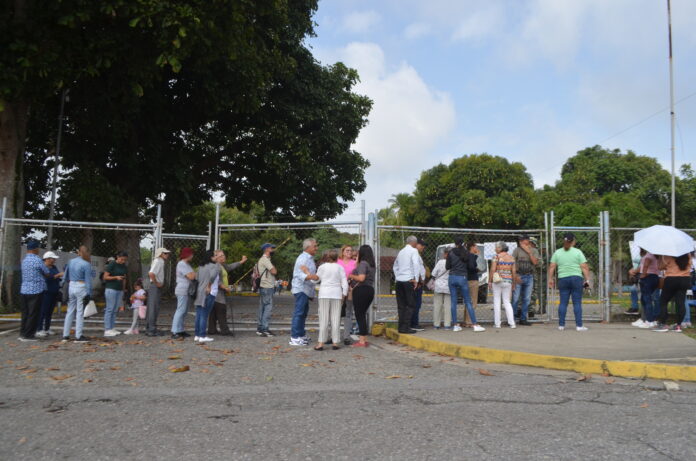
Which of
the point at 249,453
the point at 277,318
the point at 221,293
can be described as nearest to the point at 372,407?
the point at 249,453

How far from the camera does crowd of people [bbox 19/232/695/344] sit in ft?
31.2

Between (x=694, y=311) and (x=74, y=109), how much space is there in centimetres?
1814

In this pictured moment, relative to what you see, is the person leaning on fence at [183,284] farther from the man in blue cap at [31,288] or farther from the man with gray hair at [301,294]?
the man in blue cap at [31,288]

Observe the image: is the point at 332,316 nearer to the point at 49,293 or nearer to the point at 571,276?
the point at 571,276

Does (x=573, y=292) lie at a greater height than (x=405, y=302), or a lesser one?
greater

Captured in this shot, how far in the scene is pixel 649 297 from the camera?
35.9 feet

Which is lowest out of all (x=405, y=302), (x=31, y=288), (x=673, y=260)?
(x=405, y=302)

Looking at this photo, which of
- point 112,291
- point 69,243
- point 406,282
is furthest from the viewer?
point 69,243

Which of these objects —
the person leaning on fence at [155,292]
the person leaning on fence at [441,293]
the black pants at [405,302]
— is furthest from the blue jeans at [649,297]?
the person leaning on fence at [155,292]

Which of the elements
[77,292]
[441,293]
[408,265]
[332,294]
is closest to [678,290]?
[441,293]

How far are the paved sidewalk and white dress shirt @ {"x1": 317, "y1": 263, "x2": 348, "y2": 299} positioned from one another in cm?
177

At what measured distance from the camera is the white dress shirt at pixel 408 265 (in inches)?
392

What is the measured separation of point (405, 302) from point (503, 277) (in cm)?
204

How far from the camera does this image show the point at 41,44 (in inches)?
495
